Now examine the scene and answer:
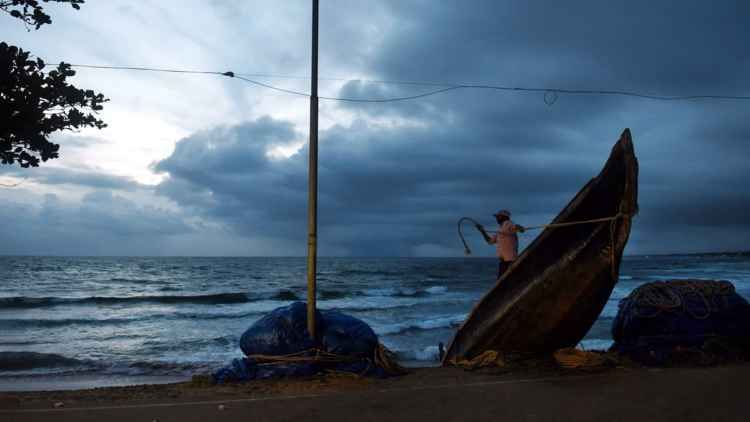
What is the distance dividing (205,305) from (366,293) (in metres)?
10.7

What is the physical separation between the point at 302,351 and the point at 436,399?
2.04m

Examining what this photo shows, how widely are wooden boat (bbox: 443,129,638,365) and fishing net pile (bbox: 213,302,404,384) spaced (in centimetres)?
153

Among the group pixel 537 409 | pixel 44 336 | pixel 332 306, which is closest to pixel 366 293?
pixel 332 306

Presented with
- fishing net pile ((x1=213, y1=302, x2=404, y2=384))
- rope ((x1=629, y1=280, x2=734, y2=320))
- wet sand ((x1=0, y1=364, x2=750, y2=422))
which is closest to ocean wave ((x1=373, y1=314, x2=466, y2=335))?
fishing net pile ((x1=213, y1=302, x2=404, y2=384))

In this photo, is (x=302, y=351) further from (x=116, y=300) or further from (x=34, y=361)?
(x=116, y=300)

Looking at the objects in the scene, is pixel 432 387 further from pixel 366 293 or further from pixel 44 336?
pixel 366 293

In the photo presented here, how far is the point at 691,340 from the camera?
7008mm

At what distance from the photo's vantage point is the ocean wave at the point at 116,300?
25062 millimetres

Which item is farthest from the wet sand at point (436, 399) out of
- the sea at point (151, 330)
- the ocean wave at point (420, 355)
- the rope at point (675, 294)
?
the ocean wave at point (420, 355)

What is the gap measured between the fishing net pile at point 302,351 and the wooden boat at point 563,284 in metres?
1.53

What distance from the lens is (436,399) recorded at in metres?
5.14

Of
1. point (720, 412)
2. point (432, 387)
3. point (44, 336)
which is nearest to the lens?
point (720, 412)

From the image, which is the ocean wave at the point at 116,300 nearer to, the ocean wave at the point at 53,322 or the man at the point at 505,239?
the ocean wave at the point at 53,322

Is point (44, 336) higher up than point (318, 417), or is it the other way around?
point (318, 417)
